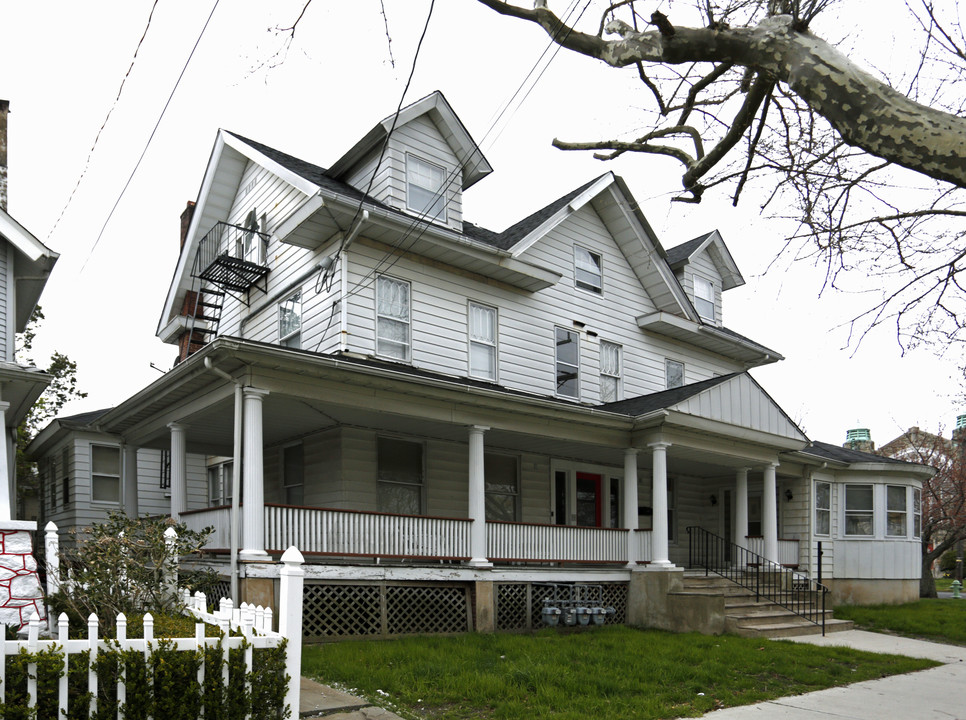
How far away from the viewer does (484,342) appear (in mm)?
17000

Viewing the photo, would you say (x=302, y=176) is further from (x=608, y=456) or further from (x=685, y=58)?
(x=685, y=58)

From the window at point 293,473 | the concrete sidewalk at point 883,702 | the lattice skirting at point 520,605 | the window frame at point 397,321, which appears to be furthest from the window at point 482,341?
the concrete sidewalk at point 883,702

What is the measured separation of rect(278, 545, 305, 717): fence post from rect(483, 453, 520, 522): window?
11.0 meters

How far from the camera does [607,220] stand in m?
20.2

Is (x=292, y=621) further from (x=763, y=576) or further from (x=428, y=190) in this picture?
(x=763, y=576)

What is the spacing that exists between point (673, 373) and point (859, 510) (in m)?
5.83

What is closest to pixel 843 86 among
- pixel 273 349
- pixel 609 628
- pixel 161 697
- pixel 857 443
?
pixel 161 697

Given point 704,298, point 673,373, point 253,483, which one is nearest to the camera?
point 253,483

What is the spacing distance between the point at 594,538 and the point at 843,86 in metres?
11.7

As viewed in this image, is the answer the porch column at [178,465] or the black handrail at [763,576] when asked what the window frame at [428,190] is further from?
the black handrail at [763,576]

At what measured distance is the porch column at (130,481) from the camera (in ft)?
52.9

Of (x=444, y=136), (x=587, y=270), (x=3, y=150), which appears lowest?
(x=587, y=270)

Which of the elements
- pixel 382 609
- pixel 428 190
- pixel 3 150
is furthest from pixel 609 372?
pixel 3 150

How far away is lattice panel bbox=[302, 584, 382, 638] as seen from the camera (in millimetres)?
11969
